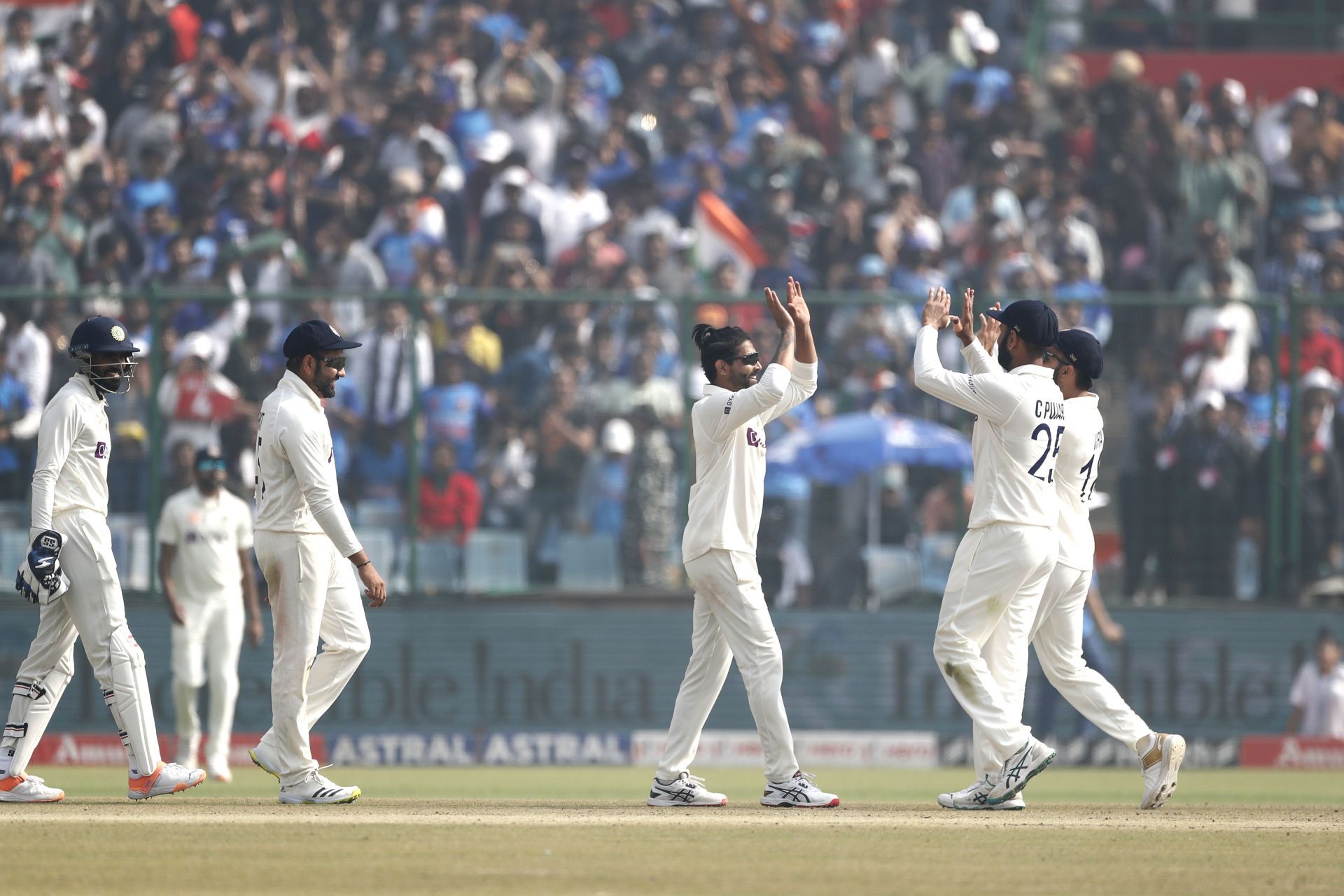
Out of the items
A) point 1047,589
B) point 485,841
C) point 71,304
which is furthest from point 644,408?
point 485,841

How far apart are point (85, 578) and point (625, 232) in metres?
10.8

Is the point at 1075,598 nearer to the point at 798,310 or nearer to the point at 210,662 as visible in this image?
the point at 798,310

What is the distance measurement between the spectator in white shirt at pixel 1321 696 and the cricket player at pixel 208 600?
9382 mm

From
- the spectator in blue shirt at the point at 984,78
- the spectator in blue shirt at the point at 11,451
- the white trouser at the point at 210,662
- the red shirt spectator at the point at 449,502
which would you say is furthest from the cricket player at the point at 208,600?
the spectator in blue shirt at the point at 984,78

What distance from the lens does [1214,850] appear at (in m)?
8.34

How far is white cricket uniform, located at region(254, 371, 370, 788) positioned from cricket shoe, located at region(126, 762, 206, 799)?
40 centimetres

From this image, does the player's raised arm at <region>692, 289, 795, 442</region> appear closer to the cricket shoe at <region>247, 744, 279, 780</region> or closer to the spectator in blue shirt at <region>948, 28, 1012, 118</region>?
the cricket shoe at <region>247, 744, 279, 780</region>

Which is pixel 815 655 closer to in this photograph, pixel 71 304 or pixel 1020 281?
pixel 1020 281

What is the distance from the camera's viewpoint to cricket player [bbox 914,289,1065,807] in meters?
9.25

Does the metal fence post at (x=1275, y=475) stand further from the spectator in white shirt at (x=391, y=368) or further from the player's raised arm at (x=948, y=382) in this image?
the player's raised arm at (x=948, y=382)

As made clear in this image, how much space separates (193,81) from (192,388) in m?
5.31

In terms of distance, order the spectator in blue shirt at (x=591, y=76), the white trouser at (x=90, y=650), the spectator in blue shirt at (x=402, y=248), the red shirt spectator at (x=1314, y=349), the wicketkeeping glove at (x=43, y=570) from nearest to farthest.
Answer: the wicketkeeping glove at (x=43, y=570)
the white trouser at (x=90, y=650)
the red shirt spectator at (x=1314, y=349)
the spectator in blue shirt at (x=402, y=248)
the spectator in blue shirt at (x=591, y=76)

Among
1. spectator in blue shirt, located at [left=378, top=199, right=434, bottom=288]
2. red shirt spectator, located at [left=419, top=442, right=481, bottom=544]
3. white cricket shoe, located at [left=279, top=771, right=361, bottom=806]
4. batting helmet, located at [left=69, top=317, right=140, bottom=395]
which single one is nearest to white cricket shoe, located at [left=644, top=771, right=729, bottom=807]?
white cricket shoe, located at [left=279, top=771, right=361, bottom=806]

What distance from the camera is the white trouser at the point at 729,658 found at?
30.4 ft
